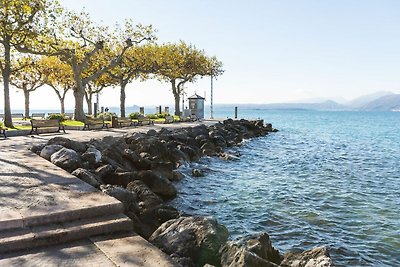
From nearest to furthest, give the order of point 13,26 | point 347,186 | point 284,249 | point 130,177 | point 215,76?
1. point 284,249
2. point 130,177
3. point 347,186
4. point 13,26
5. point 215,76

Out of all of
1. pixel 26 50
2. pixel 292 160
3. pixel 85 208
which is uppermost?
pixel 26 50

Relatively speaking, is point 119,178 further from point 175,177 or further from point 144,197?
point 175,177

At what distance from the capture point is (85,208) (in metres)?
6.68

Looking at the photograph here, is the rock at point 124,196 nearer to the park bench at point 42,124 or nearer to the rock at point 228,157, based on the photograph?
the rock at point 228,157

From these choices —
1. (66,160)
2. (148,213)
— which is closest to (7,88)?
(66,160)

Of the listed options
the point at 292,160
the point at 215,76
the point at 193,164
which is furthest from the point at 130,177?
the point at 215,76

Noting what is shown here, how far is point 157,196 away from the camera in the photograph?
1052 centimetres

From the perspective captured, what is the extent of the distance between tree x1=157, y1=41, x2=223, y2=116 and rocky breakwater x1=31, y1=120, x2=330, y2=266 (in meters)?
23.6

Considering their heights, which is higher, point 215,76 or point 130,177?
point 215,76

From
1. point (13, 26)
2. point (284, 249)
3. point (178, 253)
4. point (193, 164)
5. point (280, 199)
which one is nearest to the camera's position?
point (178, 253)

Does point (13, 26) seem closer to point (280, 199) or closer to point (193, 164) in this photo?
point (193, 164)

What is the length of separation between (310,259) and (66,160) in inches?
295

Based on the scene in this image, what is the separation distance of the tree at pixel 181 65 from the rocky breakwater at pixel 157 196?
2362 centimetres

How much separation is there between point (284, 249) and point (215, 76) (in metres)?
51.0
